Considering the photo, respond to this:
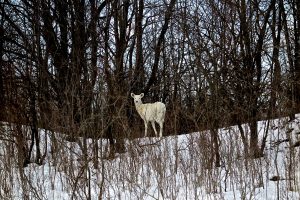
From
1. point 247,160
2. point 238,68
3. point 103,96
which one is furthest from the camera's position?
point 238,68

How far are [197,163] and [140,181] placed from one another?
2.56ft

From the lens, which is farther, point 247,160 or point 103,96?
point 247,160

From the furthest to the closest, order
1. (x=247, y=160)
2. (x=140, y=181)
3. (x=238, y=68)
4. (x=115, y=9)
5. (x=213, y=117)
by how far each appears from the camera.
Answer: (x=115, y=9)
(x=238, y=68)
(x=213, y=117)
(x=140, y=181)
(x=247, y=160)

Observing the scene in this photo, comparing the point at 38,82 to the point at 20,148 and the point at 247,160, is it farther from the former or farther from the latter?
the point at 247,160

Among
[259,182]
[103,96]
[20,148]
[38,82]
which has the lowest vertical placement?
[259,182]

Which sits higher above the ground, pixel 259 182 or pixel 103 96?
pixel 103 96

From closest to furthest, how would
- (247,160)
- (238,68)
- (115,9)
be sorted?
(247,160), (238,68), (115,9)

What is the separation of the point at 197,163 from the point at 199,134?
2.08 ft

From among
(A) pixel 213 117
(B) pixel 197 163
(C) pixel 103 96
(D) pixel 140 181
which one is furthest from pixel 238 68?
(C) pixel 103 96

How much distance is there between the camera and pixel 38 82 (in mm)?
7164

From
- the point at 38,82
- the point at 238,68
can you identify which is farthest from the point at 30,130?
the point at 238,68

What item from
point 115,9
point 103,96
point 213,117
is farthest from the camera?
point 115,9

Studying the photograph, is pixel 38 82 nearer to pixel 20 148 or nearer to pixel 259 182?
pixel 20 148

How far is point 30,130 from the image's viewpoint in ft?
23.9
